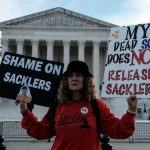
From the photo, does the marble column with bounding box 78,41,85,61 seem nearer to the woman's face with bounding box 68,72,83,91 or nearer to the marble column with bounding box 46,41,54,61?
the marble column with bounding box 46,41,54,61

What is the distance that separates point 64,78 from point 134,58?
246cm

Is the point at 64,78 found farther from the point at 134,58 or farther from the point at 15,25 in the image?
the point at 15,25

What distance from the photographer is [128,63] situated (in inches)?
268

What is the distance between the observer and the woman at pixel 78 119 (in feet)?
14.2

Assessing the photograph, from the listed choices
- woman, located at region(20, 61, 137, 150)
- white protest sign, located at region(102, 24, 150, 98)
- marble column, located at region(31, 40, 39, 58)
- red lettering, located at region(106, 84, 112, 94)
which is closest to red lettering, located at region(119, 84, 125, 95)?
white protest sign, located at region(102, 24, 150, 98)

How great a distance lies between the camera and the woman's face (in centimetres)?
456

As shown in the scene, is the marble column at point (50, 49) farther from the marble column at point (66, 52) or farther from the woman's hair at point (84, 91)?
the woman's hair at point (84, 91)

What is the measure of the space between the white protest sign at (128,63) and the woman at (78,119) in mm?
1817

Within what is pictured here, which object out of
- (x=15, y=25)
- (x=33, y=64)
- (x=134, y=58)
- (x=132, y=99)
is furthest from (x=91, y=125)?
(x=15, y=25)

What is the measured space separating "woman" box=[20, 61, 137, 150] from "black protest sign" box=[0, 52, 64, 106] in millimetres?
3347

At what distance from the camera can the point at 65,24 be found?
6156cm

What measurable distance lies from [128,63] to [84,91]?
240cm

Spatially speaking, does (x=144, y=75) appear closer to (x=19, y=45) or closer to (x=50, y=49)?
(x=50, y=49)

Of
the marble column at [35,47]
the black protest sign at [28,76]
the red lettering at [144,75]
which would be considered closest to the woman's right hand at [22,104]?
the red lettering at [144,75]
